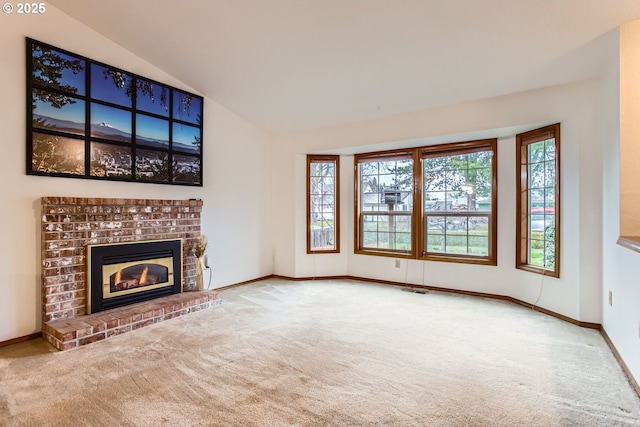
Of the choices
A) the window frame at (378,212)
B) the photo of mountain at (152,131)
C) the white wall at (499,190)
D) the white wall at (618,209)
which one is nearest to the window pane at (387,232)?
the window frame at (378,212)

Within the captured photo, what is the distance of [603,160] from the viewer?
315 cm

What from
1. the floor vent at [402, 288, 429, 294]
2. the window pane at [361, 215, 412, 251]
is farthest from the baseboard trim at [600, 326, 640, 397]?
the window pane at [361, 215, 412, 251]

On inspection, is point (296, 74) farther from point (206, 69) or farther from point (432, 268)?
point (432, 268)

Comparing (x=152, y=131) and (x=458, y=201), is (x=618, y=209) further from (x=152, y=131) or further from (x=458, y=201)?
(x=152, y=131)

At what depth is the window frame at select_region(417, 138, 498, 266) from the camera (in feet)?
14.3

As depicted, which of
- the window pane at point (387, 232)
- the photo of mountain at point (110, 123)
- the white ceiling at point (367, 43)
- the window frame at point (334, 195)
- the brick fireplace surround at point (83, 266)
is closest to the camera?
the white ceiling at point (367, 43)

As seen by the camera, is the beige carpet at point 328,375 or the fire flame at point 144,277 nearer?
the beige carpet at point 328,375

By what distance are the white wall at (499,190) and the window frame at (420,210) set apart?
0.24ft

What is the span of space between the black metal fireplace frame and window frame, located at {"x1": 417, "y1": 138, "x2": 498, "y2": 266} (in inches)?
136

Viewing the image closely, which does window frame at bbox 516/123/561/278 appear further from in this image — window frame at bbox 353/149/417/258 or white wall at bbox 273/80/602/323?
window frame at bbox 353/149/417/258

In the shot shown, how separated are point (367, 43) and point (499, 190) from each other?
2657 millimetres

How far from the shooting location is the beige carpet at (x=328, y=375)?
6.17 ft

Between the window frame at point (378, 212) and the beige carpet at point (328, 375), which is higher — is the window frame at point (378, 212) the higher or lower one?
the higher one

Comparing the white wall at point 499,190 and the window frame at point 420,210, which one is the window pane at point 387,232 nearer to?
the window frame at point 420,210
